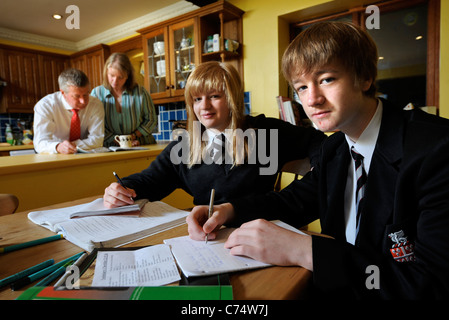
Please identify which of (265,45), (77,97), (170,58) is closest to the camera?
(77,97)

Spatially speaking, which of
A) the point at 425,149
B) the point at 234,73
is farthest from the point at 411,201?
the point at 234,73

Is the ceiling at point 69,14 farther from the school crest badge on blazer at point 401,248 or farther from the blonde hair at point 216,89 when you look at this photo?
the school crest badge on blazer at point 401,248

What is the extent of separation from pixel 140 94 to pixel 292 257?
2.38 metres

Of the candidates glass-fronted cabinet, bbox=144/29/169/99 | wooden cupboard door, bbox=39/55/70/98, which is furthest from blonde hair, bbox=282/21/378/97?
wooden cupboard door, bbox=39/55/70/98

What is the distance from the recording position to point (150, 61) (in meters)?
3.89

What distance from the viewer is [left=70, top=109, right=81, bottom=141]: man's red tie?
222 centimetres

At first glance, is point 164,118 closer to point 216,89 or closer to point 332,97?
point 216,89

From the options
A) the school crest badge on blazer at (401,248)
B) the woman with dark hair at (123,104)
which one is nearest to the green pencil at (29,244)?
the school crest badge on blazer at (401,248)

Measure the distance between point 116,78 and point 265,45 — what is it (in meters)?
1.57

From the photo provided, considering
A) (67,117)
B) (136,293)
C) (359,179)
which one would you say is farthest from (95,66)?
(136,293)

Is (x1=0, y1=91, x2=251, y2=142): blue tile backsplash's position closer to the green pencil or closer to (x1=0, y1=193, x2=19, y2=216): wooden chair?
(x1=0, y1=193, x2=19, y2=216): wooden chair

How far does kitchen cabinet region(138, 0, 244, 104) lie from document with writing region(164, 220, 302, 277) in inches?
110

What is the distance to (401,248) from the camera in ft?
2.04
